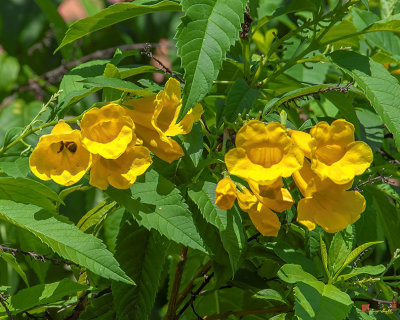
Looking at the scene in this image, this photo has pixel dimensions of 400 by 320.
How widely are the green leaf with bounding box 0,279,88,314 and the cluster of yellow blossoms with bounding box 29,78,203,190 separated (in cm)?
23

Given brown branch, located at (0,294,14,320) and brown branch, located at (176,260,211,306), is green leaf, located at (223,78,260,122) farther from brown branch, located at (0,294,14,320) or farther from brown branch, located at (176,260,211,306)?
brown branch, located at (0,294,14,320)

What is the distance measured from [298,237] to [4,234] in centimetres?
87

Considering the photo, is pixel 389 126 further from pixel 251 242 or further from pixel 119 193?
pixel 119 193

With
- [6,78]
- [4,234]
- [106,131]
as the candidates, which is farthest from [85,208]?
[106,131]

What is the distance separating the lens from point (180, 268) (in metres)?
1.36

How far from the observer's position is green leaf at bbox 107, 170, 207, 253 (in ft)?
3.46

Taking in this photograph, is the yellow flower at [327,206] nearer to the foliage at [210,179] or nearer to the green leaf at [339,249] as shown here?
the foliage at [210,179]

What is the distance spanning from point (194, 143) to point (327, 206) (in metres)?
0.25

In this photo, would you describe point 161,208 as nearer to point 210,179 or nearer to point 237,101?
point 210,179

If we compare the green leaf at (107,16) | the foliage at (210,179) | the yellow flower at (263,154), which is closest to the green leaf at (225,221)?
the foliage at (210,179)

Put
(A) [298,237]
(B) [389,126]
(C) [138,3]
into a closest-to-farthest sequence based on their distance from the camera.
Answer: (B) [389,126] → (C) [138,3] → (A) [298,237]

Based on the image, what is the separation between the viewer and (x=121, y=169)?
105 cm

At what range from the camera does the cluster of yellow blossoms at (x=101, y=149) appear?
1.04 m

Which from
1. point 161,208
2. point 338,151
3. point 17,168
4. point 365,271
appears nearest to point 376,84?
point 338,151
